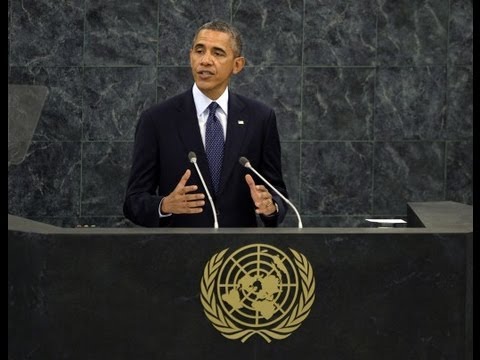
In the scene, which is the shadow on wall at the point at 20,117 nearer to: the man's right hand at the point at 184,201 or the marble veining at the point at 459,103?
the man's right hand at the point at 184,201

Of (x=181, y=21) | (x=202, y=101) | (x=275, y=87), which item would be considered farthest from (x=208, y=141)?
(x=181, y=21)

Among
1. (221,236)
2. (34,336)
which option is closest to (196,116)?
(221,236)

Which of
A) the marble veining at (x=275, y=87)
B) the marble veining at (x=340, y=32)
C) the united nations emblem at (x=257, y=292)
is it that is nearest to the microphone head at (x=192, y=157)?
the united nations emblem at (x=257, y=292)

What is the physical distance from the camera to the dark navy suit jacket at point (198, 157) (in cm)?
420

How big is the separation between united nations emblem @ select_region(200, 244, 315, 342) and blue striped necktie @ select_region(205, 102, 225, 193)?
2.76ft

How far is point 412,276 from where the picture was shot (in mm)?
3490

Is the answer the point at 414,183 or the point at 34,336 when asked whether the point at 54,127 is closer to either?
the point at 414,183

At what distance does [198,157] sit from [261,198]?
0.49m

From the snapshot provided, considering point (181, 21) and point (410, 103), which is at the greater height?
point (181, 21)

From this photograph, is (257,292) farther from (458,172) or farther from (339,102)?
(458,172)

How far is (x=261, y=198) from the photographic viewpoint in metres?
3.85

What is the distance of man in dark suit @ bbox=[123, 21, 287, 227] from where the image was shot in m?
4.20

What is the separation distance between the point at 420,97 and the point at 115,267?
5153 mm

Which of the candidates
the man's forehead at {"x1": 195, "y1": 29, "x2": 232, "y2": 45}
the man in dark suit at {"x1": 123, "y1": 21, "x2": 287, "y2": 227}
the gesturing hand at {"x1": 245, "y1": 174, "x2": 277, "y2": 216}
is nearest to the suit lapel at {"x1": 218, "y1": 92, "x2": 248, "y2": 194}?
the man in dark suit at {"x1": 123, "y1": 21, "x2": 287, "y2": 227}
